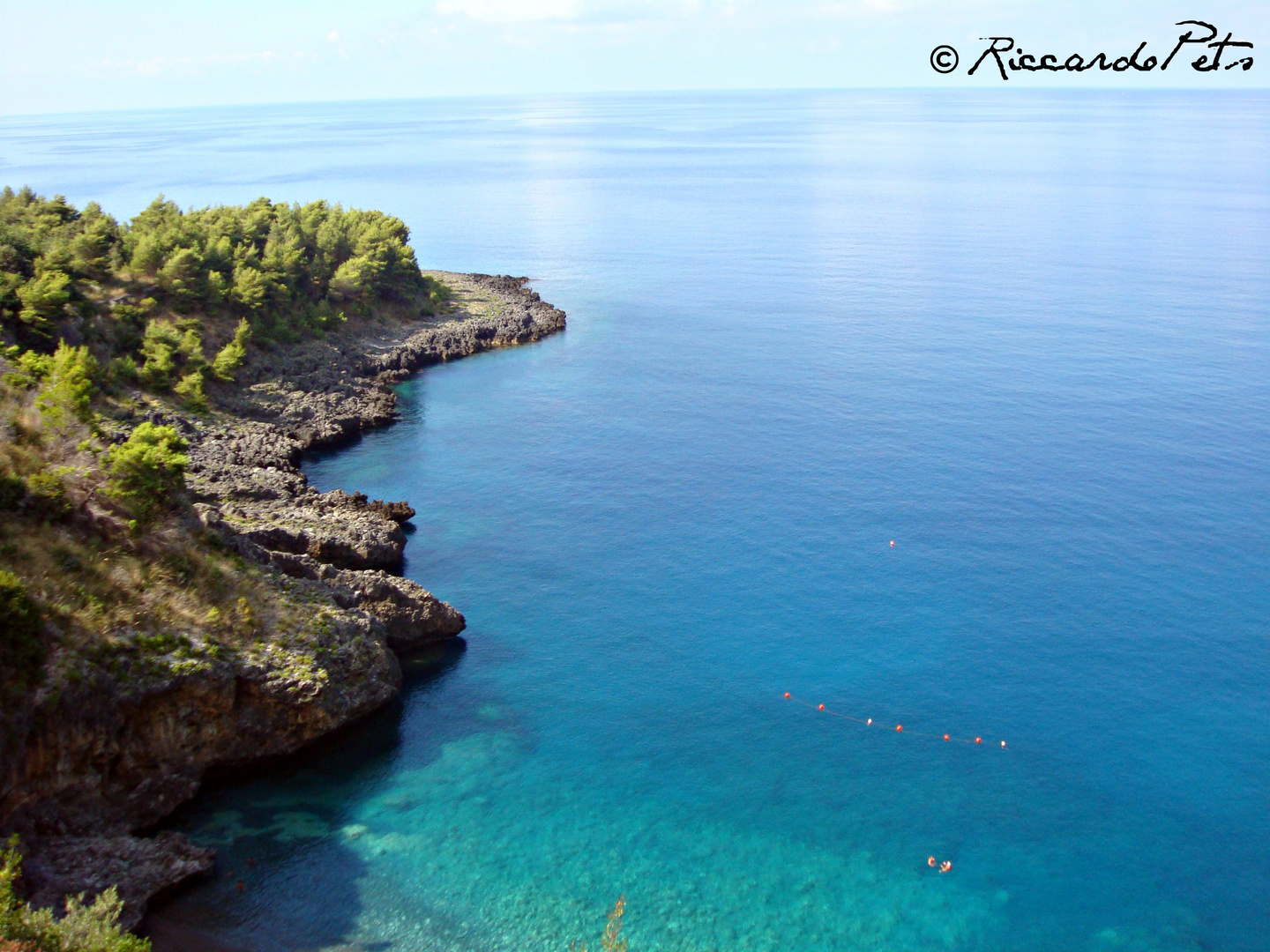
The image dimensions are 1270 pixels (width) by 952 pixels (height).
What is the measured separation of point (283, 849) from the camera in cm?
4722

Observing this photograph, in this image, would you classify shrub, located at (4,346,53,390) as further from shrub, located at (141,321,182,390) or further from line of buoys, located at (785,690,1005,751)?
line of buoys, located at (785,690,1005,751)

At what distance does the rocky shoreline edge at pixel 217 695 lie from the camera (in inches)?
1678

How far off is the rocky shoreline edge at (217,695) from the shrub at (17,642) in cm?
126

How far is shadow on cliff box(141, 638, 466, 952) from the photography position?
41906 mm

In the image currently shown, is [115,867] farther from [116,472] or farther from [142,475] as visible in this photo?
[116,472]

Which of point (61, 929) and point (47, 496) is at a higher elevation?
point (47, 496)

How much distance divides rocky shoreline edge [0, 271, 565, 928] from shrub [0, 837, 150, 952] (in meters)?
5.81

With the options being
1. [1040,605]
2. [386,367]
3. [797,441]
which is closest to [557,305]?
[386,367]

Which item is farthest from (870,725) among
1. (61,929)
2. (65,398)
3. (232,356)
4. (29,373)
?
(232,356)

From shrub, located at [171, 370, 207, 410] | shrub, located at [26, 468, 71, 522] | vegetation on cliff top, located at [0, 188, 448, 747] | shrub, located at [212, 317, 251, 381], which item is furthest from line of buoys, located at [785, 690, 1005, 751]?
shrub, located at [212, 317, 251, 381]

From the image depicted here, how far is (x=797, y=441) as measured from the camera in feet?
326

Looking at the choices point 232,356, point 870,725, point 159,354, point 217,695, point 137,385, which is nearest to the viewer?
point 217,695

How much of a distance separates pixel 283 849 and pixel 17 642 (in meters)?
15.1

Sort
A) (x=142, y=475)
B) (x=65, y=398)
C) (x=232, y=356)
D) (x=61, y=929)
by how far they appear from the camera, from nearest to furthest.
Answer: (x=61, y=929), (x=142, y=475), (x=65, y=398), (x=232, y=356)
